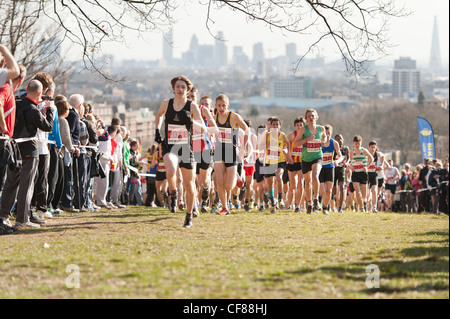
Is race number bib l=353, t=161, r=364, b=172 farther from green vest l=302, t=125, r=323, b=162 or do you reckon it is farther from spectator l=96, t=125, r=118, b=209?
spectator l=96, t=125, r=118, b=209

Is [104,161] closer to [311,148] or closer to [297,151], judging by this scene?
[297,151]

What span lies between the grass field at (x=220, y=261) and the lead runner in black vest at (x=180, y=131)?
773mm

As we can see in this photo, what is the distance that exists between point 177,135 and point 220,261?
3696mm

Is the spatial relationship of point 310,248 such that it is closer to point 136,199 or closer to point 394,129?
point 136,199

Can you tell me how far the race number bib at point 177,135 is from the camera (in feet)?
36.3

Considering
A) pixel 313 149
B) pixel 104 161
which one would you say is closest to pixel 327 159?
pixel 313 149

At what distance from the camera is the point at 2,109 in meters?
9.54

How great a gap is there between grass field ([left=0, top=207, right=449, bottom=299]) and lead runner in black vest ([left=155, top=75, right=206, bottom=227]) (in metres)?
0.77

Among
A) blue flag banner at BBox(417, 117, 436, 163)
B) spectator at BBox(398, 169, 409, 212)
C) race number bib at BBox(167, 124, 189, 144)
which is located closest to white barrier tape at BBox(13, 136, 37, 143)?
race number bib at BBox(167, 124, 189, 144)

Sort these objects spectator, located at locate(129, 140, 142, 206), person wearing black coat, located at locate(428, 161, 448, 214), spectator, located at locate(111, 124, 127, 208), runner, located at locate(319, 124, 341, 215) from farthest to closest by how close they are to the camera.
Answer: person wearing black coat, located at locate(428, 161, 448, 214), spectator, located at locate(129, 140, 142, 206), spectator, located at locate(111, 124, 127, 208), runner, located at locate(319, 124, 341, 215)

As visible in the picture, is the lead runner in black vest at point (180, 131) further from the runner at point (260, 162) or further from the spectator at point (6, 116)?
the runner at point (260, 162)

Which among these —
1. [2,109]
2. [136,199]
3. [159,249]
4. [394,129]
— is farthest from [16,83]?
[394,129]

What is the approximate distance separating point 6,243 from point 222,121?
5426 mm

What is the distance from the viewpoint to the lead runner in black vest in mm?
11055
